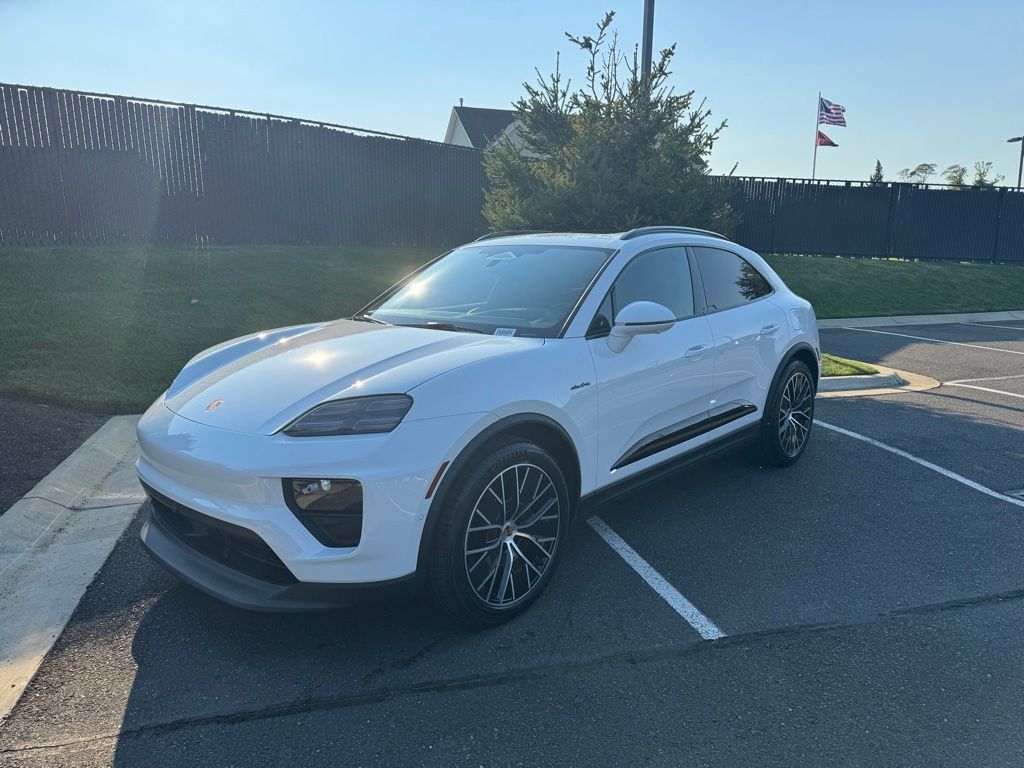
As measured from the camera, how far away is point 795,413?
5.42 meters

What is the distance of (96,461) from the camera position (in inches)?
205

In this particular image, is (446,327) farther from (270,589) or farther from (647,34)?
(647,34)

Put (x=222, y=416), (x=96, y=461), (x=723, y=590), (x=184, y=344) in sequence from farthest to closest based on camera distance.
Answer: (x=184, y=344) < (x=96, y=461) < (x=723, y=590) < (x=222, y=416)

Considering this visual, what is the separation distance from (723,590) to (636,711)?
114cm

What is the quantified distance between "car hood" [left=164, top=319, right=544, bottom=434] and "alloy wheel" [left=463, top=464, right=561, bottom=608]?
56 centimetres

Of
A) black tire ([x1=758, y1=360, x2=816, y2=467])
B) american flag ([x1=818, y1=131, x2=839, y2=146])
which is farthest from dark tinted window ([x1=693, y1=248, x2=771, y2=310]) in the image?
american flag ([x1=818, y1=131, x2=839, y2=146])

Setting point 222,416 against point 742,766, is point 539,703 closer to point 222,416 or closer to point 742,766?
point 742,766

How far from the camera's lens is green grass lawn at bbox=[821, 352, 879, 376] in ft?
29.0

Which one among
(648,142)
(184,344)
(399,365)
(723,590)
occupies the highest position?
(648,142)

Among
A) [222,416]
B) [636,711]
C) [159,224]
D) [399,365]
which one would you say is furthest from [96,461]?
[159,224]

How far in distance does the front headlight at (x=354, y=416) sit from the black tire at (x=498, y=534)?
371 mm

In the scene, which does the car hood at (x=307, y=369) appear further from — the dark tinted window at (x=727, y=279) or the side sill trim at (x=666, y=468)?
the dark tinted window at (x=727, y=279)

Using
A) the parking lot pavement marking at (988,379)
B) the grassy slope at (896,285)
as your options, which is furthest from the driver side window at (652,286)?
the grassy slope at (896,285)

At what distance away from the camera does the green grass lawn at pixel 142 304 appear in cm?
687
